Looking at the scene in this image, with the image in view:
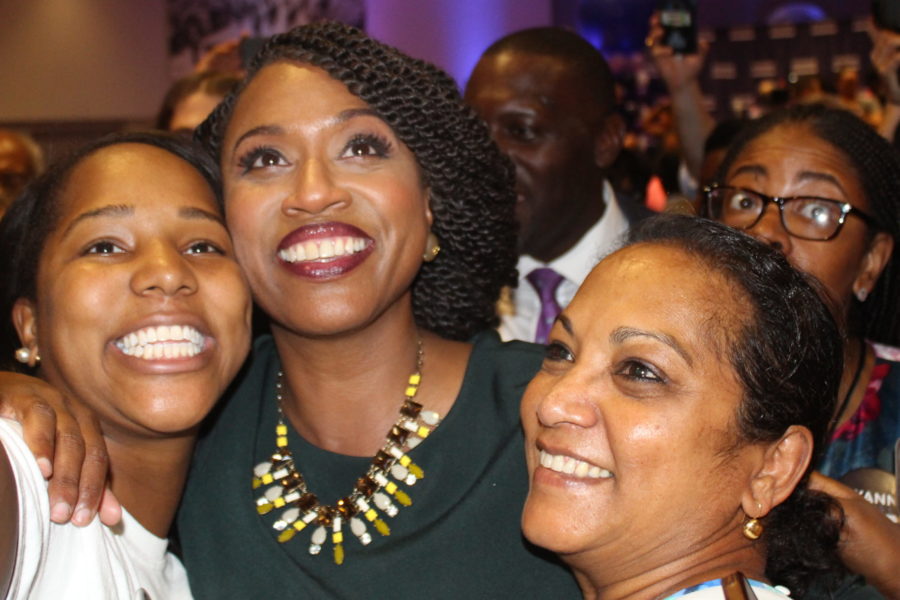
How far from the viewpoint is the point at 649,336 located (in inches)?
62.3

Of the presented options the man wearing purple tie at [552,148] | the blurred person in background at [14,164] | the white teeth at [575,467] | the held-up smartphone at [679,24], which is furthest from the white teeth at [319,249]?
the blurred person in background at [14,164]

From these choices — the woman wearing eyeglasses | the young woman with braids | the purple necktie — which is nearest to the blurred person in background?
the purple necktie

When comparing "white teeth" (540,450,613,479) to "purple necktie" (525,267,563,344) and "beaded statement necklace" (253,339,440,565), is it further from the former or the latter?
"purple necktie" (525,267,563,344)

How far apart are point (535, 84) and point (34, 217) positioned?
2053 millimetres

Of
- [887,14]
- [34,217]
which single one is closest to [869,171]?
[887,14]

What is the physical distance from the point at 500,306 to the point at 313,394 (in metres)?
1.16

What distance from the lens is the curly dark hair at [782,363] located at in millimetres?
1579

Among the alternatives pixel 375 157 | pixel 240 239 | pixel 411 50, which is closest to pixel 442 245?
pixel 375 157

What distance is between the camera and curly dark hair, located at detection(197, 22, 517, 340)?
2.18m

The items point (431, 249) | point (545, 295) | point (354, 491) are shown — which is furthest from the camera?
point (545, 295)

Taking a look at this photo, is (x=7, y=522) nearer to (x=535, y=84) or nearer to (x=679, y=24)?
(x=535, y=84)

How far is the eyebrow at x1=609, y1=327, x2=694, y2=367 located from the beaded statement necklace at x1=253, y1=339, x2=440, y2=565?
69 cm

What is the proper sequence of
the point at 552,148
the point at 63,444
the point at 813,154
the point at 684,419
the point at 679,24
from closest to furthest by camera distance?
the point at 684,419 → the point at 63,444 → the point at 813,154 → the point at 552,148 → the point at 679,24

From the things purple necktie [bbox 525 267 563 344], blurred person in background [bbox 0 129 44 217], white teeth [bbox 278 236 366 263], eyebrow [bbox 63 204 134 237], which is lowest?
blurred person in background [bbox 0 129 44 217]
